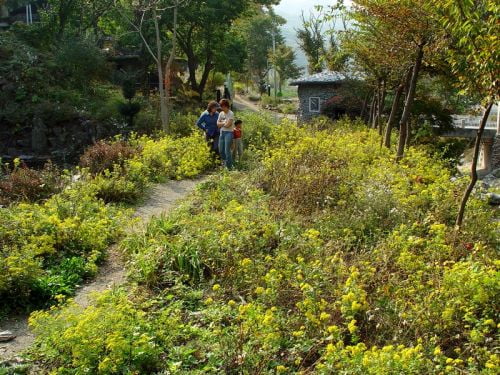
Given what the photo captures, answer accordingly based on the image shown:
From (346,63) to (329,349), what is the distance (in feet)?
59.4

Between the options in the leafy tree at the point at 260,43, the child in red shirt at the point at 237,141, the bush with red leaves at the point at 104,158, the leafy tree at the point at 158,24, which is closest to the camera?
the bush with red leaves at the point at 104,158

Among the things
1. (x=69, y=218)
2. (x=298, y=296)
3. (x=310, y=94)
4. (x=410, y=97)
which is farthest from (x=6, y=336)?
(x=310, y=94)

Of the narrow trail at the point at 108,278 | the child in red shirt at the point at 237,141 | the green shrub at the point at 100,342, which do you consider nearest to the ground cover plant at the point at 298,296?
the green shrub at the point at 100,342

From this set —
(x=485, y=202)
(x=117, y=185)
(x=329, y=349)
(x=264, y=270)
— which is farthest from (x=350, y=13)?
(x=329, y=349)

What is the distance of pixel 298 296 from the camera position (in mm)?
5176

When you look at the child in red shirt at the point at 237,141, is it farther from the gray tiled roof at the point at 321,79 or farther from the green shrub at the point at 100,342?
the gray tiled roof at the point at 321,79

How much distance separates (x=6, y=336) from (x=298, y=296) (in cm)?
271

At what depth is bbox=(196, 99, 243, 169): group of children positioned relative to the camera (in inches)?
458

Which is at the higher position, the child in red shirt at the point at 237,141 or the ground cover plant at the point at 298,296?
the child in red shirt at the point at 237,141

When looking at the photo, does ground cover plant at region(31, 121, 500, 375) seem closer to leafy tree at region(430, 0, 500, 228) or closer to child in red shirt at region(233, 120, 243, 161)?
leafy tree at region(430, 0, 500, 228)

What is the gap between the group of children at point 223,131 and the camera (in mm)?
11625

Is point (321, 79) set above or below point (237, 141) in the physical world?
above

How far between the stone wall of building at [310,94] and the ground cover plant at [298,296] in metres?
23.7

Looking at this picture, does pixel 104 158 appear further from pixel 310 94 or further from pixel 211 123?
pixel 310 94
